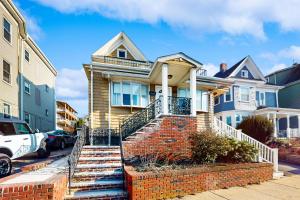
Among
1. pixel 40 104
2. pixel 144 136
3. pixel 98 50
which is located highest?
pixel 98 50

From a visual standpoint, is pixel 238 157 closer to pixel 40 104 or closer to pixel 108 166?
pixel 108 166

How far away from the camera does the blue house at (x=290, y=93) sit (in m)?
25.7

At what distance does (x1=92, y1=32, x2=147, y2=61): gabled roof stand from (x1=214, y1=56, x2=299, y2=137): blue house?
450 inches

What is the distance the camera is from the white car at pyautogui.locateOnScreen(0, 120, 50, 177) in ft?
23.1

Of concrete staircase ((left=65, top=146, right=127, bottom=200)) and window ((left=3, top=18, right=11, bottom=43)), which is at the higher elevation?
window ((left=3, top=18, right=11, bottom=43))

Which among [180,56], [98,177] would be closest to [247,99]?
[180,56]

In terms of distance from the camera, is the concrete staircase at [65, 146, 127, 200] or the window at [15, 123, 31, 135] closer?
the concrete staircase at [65, 146, 127, 200]

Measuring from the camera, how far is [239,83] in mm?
24141

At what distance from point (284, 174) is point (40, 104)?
20383 mm

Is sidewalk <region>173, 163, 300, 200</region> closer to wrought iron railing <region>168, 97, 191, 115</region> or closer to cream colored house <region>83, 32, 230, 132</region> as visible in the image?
cream colored house <region>83, 32, 230, 132</region>

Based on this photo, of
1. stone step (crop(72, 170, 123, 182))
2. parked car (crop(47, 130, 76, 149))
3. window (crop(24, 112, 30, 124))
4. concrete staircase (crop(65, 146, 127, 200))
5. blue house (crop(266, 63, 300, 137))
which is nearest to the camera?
concrete staircase (crop(65, 146, 127, 200))

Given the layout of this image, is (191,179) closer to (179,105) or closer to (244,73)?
(179,105)

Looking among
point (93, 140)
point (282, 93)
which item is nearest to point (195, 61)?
point (93, 140)

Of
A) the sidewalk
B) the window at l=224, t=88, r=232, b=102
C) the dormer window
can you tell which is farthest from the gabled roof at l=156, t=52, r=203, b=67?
the window at l=224, t=88, r=232, b=102
